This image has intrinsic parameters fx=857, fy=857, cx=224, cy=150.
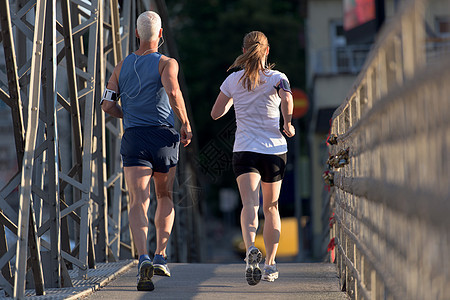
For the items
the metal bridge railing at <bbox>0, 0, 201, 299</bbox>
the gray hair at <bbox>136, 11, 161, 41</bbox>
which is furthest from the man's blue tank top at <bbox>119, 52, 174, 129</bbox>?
the metal bridge railing at <bbox>0, 0, 201, 299</bbox>

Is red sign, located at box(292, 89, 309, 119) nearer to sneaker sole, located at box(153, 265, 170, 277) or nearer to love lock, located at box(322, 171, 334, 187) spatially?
love lock, located at box(322, 171, 334, 187)

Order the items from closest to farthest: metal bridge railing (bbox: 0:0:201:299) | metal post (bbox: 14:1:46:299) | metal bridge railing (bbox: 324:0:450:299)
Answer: metal bridge railing (bbox: 324:0:450:299)
metal post (bbox: 14:1:46:299)
metal bridge railing (bbox: 0:0:201:299)

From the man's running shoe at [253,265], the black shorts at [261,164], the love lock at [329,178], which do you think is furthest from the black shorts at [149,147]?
the love lock at [329,178]

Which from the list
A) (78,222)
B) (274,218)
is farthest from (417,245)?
(78,222)

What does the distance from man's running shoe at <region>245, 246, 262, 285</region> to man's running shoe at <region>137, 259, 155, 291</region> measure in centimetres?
63

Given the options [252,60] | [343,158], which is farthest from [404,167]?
[252,60]

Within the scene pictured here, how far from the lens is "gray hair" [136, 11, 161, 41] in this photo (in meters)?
5.82

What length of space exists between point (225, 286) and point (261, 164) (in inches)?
35.3

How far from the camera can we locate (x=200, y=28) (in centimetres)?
3481

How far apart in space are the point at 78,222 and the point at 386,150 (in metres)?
3.87

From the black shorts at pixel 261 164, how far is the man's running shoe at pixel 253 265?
57 centimetres

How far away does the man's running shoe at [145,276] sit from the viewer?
5.53 m

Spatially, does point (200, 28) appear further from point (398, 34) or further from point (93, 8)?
point (398, 34)

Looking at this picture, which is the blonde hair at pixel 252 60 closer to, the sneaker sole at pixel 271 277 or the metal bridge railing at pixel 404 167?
the sneaker sole at pixel 271 277
